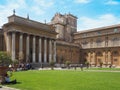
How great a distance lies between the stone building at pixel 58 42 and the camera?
155 ft

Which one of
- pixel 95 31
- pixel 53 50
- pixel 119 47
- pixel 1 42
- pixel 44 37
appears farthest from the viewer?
pixel 95 31

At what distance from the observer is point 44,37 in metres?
53.8

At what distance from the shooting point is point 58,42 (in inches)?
2589

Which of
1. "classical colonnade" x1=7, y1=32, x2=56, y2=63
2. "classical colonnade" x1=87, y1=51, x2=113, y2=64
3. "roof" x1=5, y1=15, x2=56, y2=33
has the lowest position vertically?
"classical colonnade" x1=87, y1=51, x2=113, y2=64

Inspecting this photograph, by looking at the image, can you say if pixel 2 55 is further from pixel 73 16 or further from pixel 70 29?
pixel 73 16

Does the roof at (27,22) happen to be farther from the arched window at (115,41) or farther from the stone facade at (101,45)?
the arched window at (115,41)

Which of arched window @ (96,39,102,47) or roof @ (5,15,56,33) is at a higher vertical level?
roof @ (5,15,56,33)

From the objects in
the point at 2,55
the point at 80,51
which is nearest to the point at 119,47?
the point at 80,51

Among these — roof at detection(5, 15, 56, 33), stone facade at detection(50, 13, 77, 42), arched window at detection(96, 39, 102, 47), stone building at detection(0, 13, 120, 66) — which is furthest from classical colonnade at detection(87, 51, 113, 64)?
roof at detection(5, 15, 56, 33)

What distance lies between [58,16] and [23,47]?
113 feet

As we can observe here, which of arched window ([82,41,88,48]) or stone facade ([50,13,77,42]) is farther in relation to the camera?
stone facade ([50,13,77,42])

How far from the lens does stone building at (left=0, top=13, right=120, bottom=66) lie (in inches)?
1860

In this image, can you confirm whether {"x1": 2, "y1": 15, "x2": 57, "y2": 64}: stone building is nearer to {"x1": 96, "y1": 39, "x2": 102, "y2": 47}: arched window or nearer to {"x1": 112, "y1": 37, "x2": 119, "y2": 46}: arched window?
{"x1": 96, "y1": 39, "x2": 102, "y2": 47}: arched window

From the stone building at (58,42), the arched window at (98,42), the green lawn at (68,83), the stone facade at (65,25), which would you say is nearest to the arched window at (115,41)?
the stone building at (58,42)
